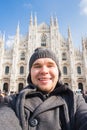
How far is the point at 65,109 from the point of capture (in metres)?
1.36

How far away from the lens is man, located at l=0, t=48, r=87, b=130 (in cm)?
125

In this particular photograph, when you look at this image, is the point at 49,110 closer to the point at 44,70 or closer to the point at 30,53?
the point at 44,70

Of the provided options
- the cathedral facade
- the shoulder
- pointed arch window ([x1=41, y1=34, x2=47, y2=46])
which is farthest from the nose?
pointed arch window ([x1=41, y1=34, x2=47, y2=46])

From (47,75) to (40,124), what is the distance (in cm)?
52

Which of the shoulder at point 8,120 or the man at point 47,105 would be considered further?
the man at point 47,105

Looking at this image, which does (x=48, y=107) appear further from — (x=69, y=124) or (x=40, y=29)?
(x=40, y=29)

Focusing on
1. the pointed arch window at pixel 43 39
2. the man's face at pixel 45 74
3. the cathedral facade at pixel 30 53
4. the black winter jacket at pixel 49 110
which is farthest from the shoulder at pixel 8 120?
the pointed arch window at pixel 43 39

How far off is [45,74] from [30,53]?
27.1 m

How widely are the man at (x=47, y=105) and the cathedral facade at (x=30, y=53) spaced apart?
25.0 meters

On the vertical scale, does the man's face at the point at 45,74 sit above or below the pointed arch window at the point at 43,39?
below

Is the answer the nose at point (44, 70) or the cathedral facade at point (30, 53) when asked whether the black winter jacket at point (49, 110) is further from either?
the cathedral facade at point (30, 53)

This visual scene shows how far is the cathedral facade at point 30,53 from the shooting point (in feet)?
88.6

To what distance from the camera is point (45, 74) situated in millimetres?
1620

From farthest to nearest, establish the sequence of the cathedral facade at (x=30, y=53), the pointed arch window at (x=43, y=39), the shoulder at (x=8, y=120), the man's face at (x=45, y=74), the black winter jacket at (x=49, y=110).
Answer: the pointed arch window at (x=43, y=39) < the cathedral facade at (x=30, y=53) < the man's face at (x=45, y=74) < the black winter jacket at (x=49, y=110) < the shoulder at (x=8, y=120)
